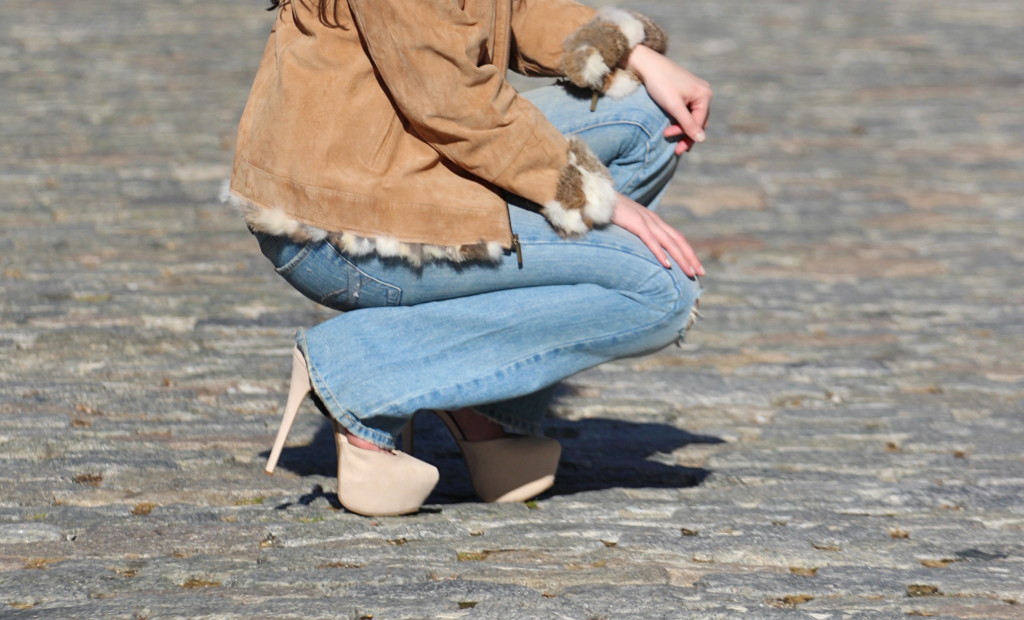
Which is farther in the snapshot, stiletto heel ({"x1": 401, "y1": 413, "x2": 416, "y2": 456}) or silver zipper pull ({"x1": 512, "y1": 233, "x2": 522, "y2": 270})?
stiletto heel ({"x1": 401, "y1": 413, "x2": 416, "y2": 456})

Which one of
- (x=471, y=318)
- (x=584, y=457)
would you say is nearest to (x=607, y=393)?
(x=584, y=457)

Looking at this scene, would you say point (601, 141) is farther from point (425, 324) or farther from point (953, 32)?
point (953, 32)

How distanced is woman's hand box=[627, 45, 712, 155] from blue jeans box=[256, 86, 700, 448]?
388mm

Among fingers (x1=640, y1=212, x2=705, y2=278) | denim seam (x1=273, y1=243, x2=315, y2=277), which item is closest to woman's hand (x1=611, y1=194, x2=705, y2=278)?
fingers (x1=640, y1=212, x2=705, y2=278)

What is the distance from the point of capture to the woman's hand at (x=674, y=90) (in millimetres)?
3070

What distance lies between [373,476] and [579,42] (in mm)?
1067

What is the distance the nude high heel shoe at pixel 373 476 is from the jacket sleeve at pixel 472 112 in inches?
23.8

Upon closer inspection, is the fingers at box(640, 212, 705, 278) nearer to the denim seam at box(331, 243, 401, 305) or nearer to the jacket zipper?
the jacket zipper

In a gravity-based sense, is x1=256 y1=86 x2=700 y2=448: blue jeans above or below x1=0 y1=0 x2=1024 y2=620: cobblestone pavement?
above

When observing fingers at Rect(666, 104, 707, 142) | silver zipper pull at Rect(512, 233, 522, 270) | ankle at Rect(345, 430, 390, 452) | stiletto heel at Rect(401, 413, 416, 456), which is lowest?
stiletto heel at Rect(401, 413, 416, 456)

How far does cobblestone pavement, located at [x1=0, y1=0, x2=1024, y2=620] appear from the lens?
256 cm

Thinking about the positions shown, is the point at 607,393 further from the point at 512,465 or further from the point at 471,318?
the point at 471,318

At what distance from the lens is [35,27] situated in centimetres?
816

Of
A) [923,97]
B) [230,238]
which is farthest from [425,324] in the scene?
[923,97]
